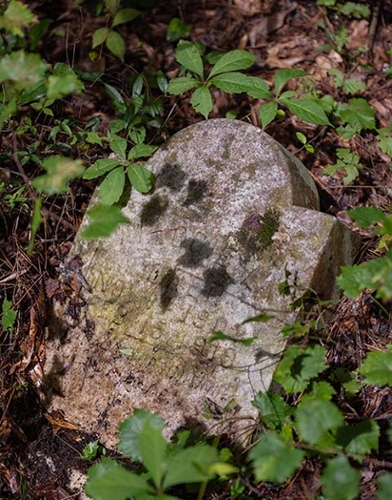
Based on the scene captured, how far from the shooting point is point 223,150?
2611 millimetres

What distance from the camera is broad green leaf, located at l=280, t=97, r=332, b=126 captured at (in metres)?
2.66

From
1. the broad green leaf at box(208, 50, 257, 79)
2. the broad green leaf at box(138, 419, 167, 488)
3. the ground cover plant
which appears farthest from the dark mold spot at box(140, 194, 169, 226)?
the broad green leaf at box(138, 419, 167, 488)

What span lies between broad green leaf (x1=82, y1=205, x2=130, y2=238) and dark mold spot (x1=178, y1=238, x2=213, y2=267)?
26.6 inches

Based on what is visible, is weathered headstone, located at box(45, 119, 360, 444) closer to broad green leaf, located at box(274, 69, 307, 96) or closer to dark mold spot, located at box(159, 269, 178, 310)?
dark mold spot, located at box(159, 269, 178, 310)

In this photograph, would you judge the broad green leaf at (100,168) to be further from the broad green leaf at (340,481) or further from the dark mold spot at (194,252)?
the broad green leaf at (340,481)

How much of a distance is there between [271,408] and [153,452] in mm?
682

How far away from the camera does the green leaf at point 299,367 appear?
6.99ft

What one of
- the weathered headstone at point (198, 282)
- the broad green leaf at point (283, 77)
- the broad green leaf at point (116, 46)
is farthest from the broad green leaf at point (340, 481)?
the broad green leaf at point (116, 46)

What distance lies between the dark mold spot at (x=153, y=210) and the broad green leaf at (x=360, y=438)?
1215 millimetres

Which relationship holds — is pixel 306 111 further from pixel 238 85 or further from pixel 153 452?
pixel 153 452

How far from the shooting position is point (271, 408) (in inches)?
87.1

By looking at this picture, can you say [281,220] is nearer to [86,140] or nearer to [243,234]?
[243,234]

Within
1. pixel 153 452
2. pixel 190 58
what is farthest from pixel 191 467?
pixel 190 58

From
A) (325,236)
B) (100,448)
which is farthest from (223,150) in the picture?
(100,448)
